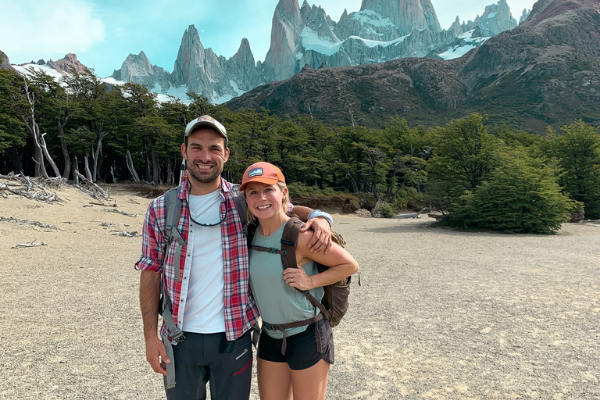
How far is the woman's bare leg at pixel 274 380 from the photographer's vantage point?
1.83m

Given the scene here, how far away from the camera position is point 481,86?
93.5 metres

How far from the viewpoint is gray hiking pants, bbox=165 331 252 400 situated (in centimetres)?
164

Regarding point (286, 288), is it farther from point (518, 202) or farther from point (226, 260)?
point (518, 202)

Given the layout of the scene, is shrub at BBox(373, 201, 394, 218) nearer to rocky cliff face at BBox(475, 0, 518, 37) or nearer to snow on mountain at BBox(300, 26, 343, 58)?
snow on mountain at BBox(300, 26, 343, 58)

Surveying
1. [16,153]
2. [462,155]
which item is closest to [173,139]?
[16,153]

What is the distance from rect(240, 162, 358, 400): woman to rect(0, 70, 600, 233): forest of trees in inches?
556

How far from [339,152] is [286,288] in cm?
3203

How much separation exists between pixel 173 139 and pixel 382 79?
83845 mm

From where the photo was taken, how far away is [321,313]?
A: 1.82 metres

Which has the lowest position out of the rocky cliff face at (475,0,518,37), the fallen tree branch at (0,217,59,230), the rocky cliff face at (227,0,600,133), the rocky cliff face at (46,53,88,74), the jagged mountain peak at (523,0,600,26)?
the fallen tree branch at (0,217,59,230)

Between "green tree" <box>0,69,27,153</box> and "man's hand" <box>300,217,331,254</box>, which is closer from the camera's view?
"man's hand" <box>300,217,331,254</box>

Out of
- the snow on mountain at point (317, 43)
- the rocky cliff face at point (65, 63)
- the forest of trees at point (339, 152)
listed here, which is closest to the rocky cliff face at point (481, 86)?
the forest of trees at point (339, 152)

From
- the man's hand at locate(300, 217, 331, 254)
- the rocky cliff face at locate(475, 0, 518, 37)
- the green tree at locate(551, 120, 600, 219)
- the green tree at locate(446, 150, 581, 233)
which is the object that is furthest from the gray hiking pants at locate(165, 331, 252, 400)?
the rocky cliff face at locate(475, 0, 518, 37)

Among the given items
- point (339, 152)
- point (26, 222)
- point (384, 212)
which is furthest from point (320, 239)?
point (339, 152)
